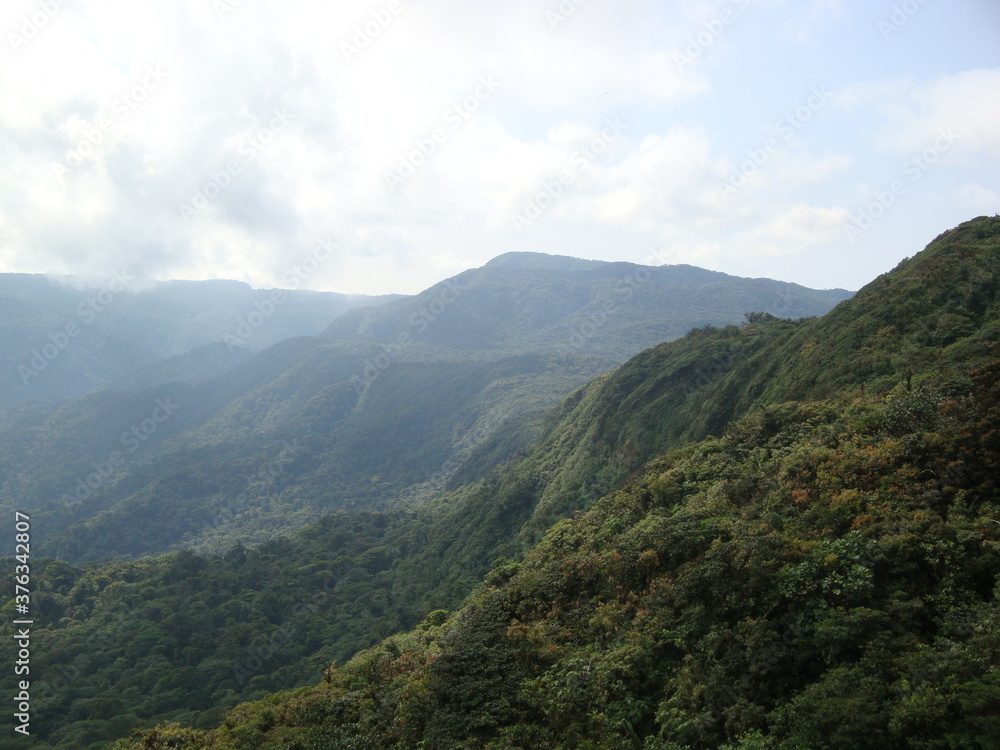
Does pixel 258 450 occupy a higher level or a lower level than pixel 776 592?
lower

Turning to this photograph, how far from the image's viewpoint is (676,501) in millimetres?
16984

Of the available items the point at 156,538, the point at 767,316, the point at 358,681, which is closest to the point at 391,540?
the point at 767,316

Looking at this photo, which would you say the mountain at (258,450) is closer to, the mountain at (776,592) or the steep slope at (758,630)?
the mountain at (776,592)

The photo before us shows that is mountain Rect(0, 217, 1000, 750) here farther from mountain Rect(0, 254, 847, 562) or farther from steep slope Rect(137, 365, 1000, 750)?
mountain Rect(0, 254, 847, 562)

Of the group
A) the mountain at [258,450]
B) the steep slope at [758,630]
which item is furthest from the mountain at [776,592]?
Answer: the mountain at [258,450]

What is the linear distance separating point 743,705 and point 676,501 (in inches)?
364

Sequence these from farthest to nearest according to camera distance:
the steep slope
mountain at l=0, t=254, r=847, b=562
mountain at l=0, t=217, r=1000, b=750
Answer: mountain at l=0, t=254, r=847, b=562 → mountain at l=0, t=217, r=1000, b=750 → the steep slope

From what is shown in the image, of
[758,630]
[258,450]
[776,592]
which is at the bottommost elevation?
[258,450]

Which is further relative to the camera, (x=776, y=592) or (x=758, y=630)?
Result: (x=776, y=592)

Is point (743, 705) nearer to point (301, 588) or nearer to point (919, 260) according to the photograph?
point (919, 260)

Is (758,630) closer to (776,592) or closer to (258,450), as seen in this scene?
(776,592)

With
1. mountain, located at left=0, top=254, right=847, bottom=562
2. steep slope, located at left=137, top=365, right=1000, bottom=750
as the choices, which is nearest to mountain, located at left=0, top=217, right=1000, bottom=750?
steep slope, located at left=137, top=365, right=1000, bottom=750

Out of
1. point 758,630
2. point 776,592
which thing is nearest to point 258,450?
point 776,592

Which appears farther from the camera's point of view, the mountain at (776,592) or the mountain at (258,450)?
the mountain at (258,450)
